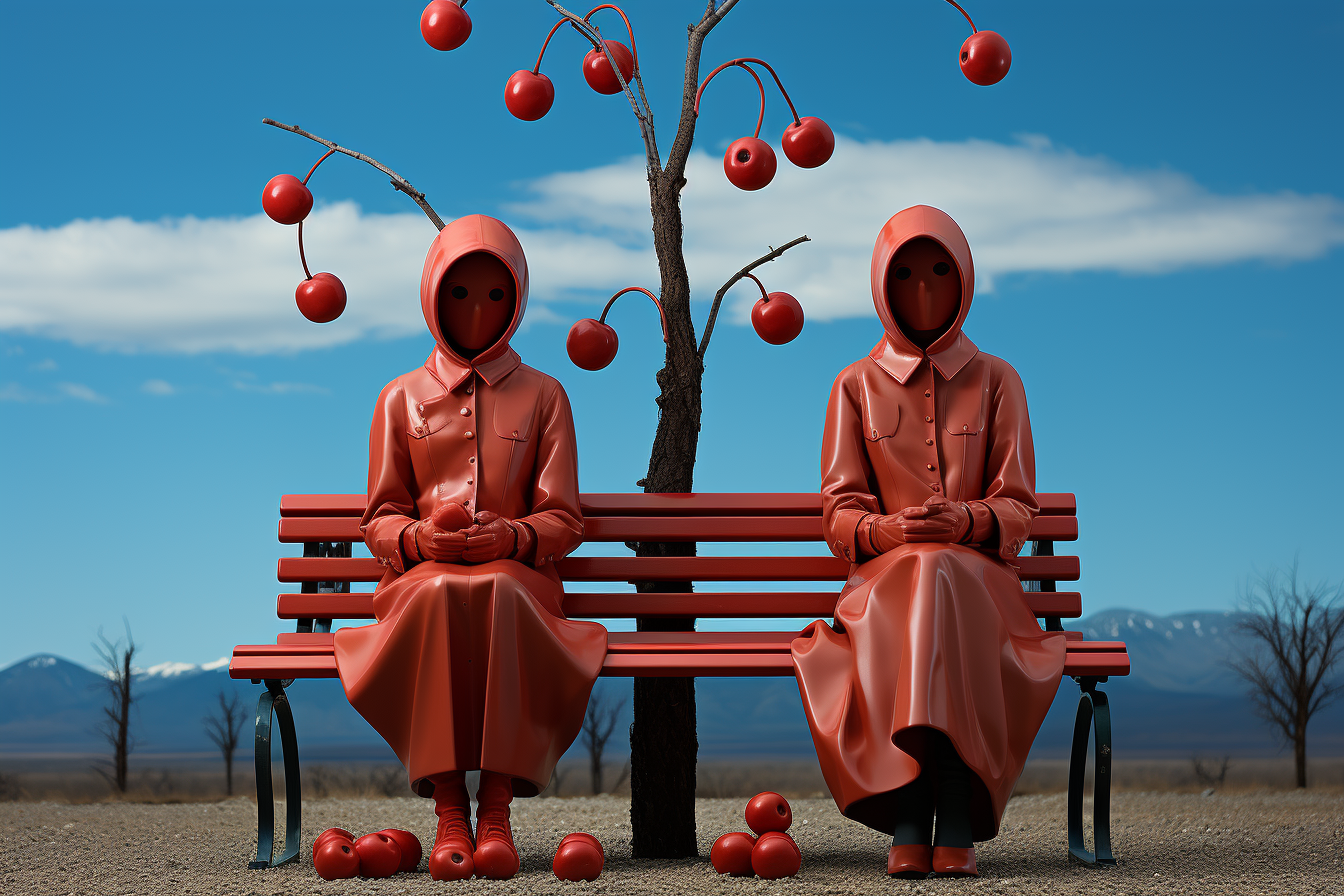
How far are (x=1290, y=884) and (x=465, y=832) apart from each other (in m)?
2.67

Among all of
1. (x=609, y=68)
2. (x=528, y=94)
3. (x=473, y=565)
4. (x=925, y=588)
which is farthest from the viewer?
(x=609, y=68)

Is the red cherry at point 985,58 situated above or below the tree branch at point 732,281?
above

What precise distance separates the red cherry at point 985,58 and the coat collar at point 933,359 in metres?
1.24

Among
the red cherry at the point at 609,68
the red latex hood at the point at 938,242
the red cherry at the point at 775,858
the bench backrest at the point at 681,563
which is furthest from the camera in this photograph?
the red cherry at the point at 609,68

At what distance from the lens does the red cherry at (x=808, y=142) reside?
5395 mm

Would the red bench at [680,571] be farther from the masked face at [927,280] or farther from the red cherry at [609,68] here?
the red cherry at [609,68]

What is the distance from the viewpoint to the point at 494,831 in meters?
4.28

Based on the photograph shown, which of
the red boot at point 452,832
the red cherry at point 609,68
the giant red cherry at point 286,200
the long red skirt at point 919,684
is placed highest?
the red cherry at point 609,68

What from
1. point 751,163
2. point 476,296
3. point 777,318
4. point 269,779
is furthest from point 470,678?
point 751,163

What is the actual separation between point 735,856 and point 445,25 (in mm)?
3538

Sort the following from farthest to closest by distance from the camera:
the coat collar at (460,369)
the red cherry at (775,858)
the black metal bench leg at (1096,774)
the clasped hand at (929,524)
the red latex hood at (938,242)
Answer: the coat collar at (460,369) → the red latex hood at (938,242) → the black metal bench leg at (1096,774) → the clasped hand at (929,524) → the red cherry at (775,858)

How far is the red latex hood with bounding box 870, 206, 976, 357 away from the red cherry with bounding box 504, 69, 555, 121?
1679 millimetres

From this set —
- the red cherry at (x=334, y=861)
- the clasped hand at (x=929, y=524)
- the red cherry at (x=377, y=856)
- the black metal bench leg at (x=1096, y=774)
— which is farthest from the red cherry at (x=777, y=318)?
the red cherry at (x=334, y=861)

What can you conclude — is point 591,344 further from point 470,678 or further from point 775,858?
point 775,858
